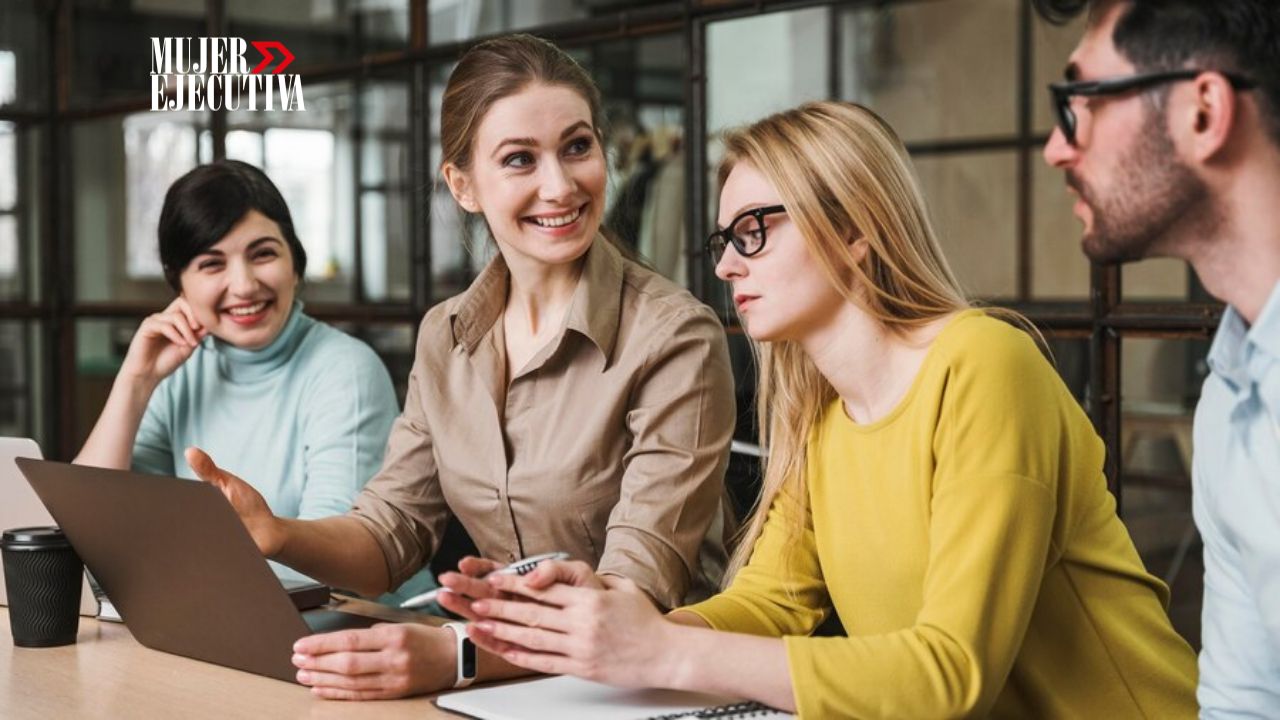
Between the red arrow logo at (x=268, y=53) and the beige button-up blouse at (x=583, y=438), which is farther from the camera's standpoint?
the red arrow logo at (x=268, y=53)

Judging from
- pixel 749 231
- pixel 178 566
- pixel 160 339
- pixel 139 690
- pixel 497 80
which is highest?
pixel 497 80

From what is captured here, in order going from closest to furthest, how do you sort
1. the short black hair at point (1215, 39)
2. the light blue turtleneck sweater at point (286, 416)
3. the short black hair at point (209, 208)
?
the short black hair at point (1215, 39), the light blue turtleneck sweater at point (286, 416), the short black hair at point (209, 208)

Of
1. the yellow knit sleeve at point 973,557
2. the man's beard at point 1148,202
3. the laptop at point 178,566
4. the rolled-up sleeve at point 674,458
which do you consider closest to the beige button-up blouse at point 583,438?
the rolled-up sleeve at point 674,458

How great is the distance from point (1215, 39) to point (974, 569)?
1.69 feet

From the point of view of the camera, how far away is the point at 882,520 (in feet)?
5.21

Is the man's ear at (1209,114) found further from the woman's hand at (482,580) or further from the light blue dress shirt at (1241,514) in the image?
the woman's hand at (482,580)

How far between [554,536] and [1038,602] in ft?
2.61

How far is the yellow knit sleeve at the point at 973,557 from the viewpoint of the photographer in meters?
1.35

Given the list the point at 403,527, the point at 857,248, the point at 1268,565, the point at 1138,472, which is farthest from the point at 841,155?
the point at 1138,472

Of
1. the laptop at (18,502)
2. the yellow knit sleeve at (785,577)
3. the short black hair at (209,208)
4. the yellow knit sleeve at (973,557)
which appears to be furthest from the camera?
the short black hair at (209,208)

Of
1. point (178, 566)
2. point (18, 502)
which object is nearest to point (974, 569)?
point (178, 566)

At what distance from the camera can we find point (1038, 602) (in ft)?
5.02

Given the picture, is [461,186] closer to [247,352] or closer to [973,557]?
[247,352]

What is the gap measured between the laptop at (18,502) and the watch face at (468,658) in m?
0.66
